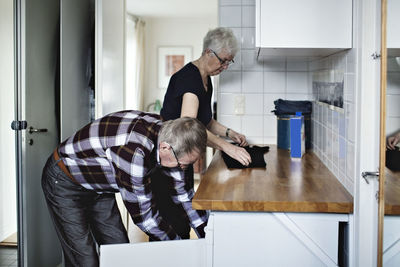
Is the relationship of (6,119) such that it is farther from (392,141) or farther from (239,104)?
(392,141)

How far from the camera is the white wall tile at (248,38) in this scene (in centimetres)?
326

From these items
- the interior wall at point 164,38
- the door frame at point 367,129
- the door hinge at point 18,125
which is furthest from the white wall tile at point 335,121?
the interior wall at point 164,38

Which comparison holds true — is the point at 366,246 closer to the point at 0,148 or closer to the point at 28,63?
the point at 28,63

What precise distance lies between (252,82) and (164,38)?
5448 mm

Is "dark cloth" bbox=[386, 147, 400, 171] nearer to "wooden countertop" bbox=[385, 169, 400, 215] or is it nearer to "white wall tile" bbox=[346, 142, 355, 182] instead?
"wooden countertop" bbox=[385, 169, 400, 215]

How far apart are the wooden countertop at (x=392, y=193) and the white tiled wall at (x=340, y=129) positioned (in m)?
0.31

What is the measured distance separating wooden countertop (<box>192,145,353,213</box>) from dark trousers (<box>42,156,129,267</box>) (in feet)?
1.69

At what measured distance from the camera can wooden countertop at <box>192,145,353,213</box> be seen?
1.68m

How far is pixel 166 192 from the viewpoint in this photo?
7.42 feet

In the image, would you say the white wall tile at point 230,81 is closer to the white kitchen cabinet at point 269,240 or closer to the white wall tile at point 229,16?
the white wall tile at point 229,16

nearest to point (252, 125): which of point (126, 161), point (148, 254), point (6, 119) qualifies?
point (6, 119)

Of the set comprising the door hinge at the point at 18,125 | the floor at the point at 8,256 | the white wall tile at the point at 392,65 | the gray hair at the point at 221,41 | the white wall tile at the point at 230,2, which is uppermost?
the white wall tile at the point at 230,2

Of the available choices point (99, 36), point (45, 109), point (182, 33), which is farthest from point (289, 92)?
point (182, 33)

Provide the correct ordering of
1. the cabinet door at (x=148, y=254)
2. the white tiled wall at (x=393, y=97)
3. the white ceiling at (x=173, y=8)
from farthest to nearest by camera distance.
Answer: the white ceiling at (x=173, y=8)
the cabinet door at (x=148, y=254)
the white tiled wall at (x=393, y=97)
